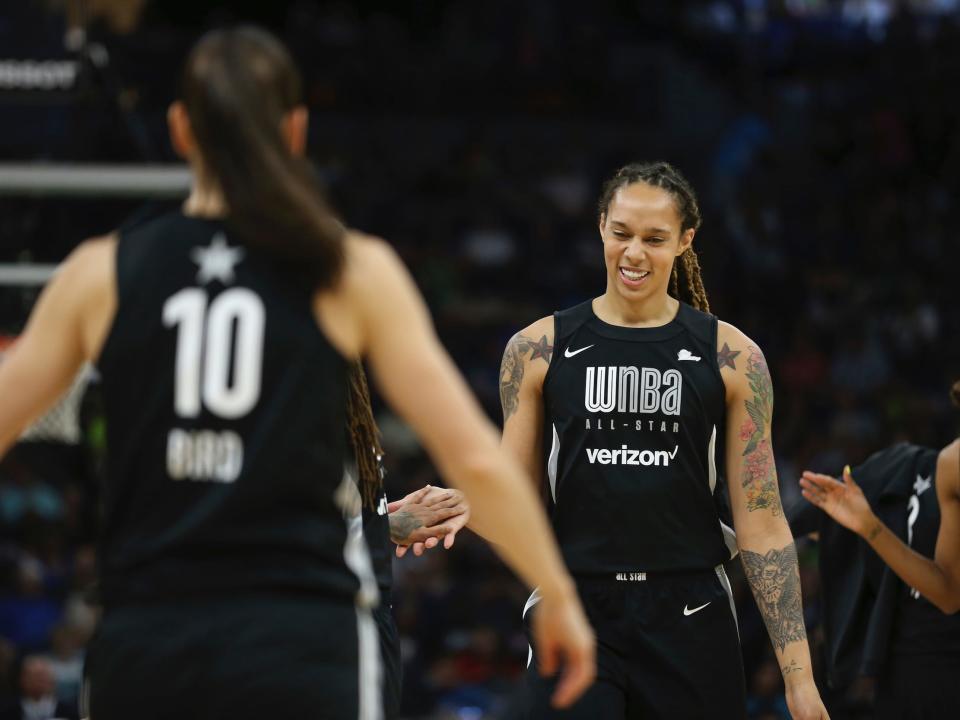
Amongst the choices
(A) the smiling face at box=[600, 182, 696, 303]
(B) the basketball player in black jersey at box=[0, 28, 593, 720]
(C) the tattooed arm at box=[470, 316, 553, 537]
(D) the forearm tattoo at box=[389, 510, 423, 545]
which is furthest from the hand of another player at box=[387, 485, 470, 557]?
(B) the basketball player in black jersey at box=[0, 28, 593, 720]

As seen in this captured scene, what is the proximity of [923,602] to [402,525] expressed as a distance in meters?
2.00

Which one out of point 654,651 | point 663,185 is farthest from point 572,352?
point 654,651

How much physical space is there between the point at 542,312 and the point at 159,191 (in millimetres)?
6991

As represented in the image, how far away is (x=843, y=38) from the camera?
19219 mm

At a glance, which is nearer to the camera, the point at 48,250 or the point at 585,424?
the point at 585,424

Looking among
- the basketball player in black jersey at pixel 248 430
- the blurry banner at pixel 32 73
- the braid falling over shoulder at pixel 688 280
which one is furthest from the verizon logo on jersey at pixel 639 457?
the blurry banner at pixel 32 73

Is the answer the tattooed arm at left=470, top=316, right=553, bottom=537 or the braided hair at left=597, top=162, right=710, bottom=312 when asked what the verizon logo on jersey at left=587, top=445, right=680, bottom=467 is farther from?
the braided hair at left=597, top=162, right=710, bottom=312

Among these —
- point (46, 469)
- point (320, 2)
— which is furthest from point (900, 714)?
point (320, 2)

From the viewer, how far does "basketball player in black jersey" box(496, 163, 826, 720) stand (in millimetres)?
4520

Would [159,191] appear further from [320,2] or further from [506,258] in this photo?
[320,2]

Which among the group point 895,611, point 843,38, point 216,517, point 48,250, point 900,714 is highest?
point 843,38

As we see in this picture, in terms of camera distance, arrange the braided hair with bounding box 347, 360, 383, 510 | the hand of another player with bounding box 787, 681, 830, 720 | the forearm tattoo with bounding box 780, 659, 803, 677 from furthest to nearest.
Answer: the forearm tattoo with bounding box 780, 659, 803, 677 → the hand of another player with bounding box 787, 681, 830, 720 → the braided hair with bounding box 347, 360, 383, 510

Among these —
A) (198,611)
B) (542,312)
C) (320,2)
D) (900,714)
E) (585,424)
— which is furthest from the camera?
(320,2)

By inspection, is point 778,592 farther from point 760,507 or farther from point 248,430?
point 248,430
